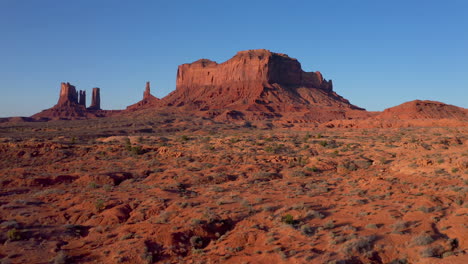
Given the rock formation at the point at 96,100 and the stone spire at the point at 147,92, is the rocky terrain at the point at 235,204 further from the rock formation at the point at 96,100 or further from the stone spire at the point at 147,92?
the rock formation at the point at 96,100

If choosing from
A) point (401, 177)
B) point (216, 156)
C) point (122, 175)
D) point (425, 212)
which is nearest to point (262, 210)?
point (425, 212)

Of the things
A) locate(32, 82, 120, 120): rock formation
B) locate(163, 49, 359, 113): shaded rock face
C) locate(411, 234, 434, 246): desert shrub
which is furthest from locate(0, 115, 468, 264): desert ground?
locate(32, 82, 120, 120): rock formation

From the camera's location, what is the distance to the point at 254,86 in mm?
104812

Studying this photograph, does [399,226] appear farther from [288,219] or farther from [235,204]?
[235,204]

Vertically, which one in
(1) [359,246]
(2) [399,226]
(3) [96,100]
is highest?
(3) [96,100]

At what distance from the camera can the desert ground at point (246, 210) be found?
9.13 meters

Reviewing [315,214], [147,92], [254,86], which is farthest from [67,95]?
[315,214]

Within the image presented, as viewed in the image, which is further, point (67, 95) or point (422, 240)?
point (67, 95)

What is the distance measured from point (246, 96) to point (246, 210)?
295 ft

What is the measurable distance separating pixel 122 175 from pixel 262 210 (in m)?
10.7

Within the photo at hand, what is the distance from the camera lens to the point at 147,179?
64.3ft

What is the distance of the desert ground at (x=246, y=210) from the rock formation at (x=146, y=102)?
305 feet

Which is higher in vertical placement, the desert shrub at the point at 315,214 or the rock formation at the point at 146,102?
the rock formation at the point at 146,102

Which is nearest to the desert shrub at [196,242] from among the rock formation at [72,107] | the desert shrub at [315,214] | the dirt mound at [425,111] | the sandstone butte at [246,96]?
the desert shrub at [315,214]
